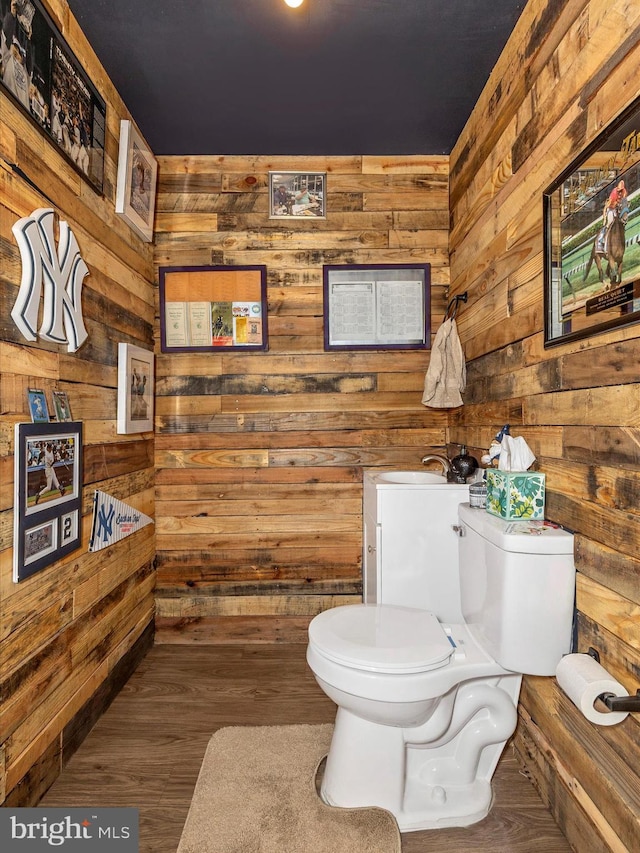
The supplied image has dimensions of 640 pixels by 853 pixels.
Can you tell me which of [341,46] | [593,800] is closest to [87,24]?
[341,46]

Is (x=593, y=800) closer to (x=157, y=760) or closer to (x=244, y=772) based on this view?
(x=244, y=772)

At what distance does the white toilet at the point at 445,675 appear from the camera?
1.41 m

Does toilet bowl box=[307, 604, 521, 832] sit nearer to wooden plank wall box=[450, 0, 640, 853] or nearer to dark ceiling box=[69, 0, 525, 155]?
wooden plank wall box=[450, 0, 640, 853]

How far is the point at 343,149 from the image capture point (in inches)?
103

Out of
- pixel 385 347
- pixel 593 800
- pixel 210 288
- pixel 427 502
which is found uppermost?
pixel 210 288

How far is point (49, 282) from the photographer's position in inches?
62.2

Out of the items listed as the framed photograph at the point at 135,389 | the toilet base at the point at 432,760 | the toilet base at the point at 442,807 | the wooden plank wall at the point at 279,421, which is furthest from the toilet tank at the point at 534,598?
the framed photograph at the point at 135,389

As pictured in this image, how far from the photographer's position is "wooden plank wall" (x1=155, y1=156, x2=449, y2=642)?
270 cm

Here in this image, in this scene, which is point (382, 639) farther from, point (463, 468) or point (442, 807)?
point (463, 468)

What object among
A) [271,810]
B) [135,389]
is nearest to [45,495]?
[135,389]

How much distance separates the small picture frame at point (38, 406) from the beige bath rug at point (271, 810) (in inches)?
49.6

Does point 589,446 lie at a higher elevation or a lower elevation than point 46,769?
higher

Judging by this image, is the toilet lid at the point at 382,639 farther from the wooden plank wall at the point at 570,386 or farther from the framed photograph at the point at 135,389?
the framed photograph at the point at 135,389

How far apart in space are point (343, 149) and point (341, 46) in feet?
2.31
